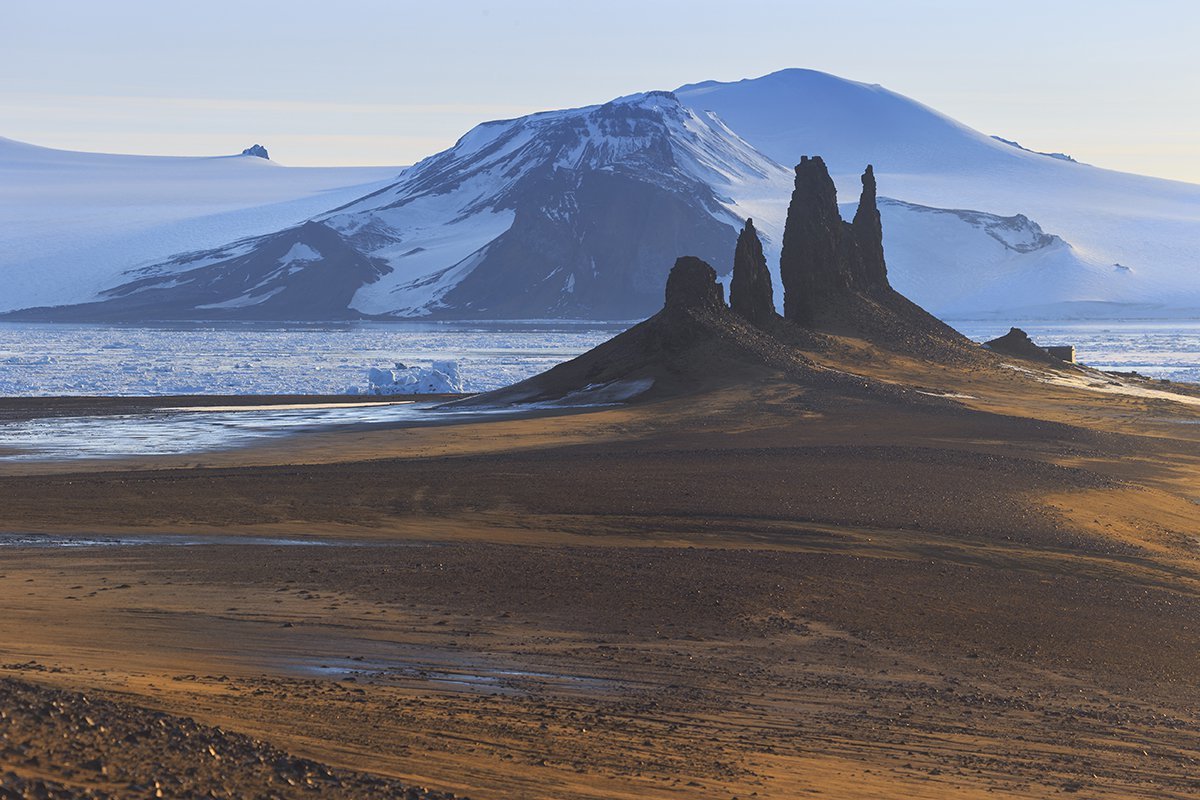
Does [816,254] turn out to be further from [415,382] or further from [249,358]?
[249,358]

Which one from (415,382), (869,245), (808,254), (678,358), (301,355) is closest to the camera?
(678,358)

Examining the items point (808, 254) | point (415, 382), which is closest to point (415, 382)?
point (415, 382)

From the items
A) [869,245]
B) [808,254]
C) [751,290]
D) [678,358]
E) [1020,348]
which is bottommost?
[678,358]

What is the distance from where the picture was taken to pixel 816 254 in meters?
67.3

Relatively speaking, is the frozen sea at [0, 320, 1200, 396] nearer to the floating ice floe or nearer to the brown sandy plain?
the floating ice floe

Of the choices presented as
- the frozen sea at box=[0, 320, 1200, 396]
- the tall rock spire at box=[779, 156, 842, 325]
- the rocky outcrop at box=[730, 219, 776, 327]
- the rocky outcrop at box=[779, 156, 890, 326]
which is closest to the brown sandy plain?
the rocky outcrop at box=[730, 219, 776, 327]

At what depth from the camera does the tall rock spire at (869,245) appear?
72062 mm

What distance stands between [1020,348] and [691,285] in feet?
75.5

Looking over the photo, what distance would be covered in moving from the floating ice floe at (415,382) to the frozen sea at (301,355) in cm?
142

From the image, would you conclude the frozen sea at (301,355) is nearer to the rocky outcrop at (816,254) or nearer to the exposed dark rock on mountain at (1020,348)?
the exposed dark rock on mountain at (1020,348)

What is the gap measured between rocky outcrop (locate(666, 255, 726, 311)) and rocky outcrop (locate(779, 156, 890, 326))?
757 cm

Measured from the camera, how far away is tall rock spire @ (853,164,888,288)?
236 feet

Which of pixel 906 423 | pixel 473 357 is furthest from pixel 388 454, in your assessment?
pixel 473 357

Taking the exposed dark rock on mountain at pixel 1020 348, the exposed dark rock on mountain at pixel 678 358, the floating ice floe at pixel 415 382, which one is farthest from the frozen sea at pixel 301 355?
the exposed dark rock on mountain at pixel 678 358
